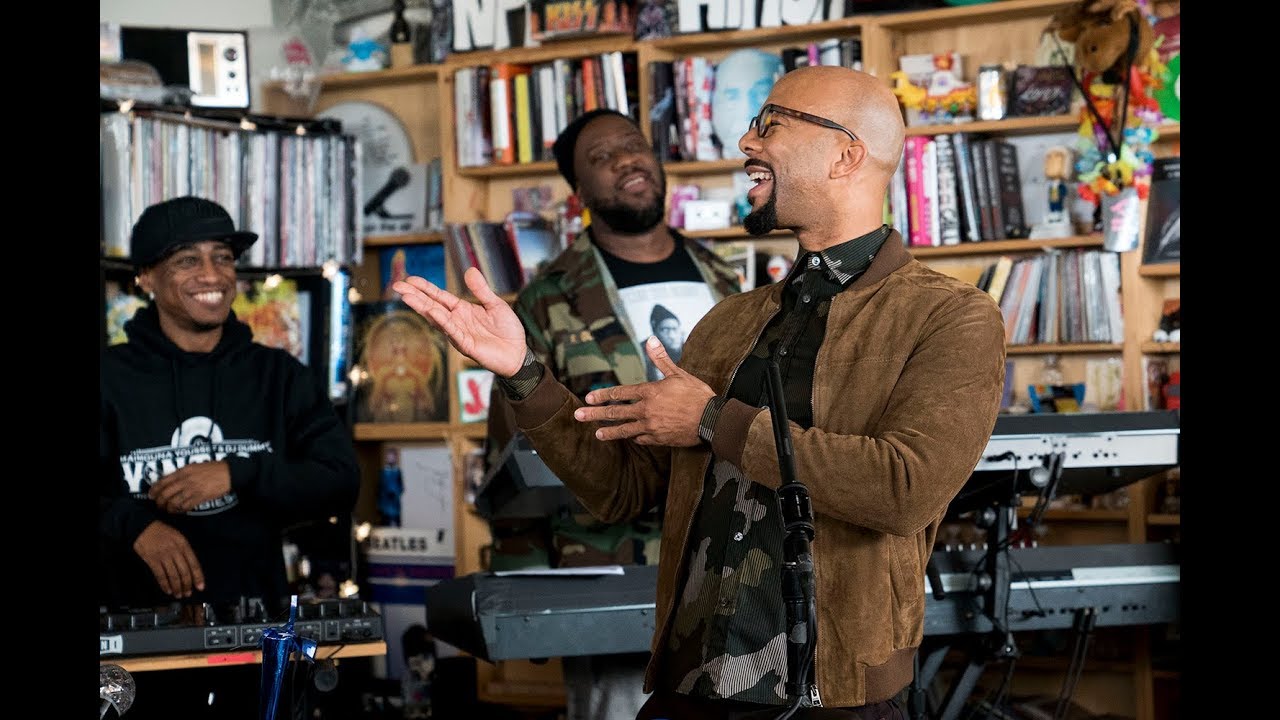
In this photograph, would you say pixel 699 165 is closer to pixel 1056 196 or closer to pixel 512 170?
pixel 512 170

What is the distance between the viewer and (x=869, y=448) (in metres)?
1.81

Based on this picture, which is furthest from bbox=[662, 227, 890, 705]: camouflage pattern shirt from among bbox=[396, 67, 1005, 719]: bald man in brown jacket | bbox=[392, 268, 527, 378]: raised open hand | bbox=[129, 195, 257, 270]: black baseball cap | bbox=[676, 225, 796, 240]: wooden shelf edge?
bbox=[676, 225, 796, 240]: wooden shelf edge

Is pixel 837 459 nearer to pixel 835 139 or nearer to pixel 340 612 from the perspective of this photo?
pixel 835 139

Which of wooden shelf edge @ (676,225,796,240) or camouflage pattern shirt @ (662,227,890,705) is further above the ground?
wooden shelf edge @ (676,225,796,240)

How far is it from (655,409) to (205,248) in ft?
6.09

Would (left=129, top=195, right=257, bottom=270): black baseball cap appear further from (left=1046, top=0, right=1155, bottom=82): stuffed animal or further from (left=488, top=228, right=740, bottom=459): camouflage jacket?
(left=1046, top=0, right=1155, bottom=82): stuffed animal

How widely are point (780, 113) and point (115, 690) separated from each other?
3.92ft

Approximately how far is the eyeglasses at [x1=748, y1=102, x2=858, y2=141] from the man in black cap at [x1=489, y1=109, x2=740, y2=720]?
4.50 feet

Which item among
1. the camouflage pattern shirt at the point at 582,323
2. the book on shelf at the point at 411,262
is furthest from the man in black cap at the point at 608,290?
the book on shelf at the point at 411,262

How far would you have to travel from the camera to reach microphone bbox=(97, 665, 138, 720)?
2.10m

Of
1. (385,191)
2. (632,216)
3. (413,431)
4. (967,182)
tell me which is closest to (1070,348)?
(967,182)

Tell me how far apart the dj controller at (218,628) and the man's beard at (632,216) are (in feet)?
4.23

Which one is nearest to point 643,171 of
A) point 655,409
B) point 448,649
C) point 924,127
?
point 924,127

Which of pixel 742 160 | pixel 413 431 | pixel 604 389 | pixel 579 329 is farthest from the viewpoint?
pixel 413 431
